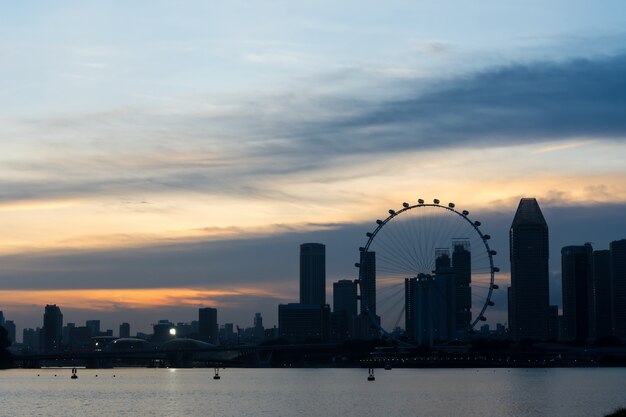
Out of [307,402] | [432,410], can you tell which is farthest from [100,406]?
[432,410]

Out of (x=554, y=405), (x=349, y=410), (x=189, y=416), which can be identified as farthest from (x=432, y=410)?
(x=189, y=416)

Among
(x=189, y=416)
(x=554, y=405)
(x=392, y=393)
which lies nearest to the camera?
(x=189, y=416)

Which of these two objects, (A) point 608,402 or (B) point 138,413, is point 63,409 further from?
(A) point 608,402

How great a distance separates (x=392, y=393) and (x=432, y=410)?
50143mm

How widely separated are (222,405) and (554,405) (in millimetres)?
47002

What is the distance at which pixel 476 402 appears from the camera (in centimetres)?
16200

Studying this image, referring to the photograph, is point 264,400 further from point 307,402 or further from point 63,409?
point 63,409

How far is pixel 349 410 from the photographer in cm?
14588

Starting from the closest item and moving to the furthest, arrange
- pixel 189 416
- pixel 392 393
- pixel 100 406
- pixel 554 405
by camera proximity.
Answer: pixel 189 416
pixel 554 405
pixel 100 406
pixel 392 393

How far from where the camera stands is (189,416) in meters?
139

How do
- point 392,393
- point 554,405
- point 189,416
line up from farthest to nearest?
1. point 392,393
2. point 554,405
3. point 189,416

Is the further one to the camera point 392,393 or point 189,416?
point 392,393

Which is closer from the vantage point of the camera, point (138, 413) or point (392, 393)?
point (138, 413)

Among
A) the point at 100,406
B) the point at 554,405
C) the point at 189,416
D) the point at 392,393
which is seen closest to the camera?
the point at 189,416
